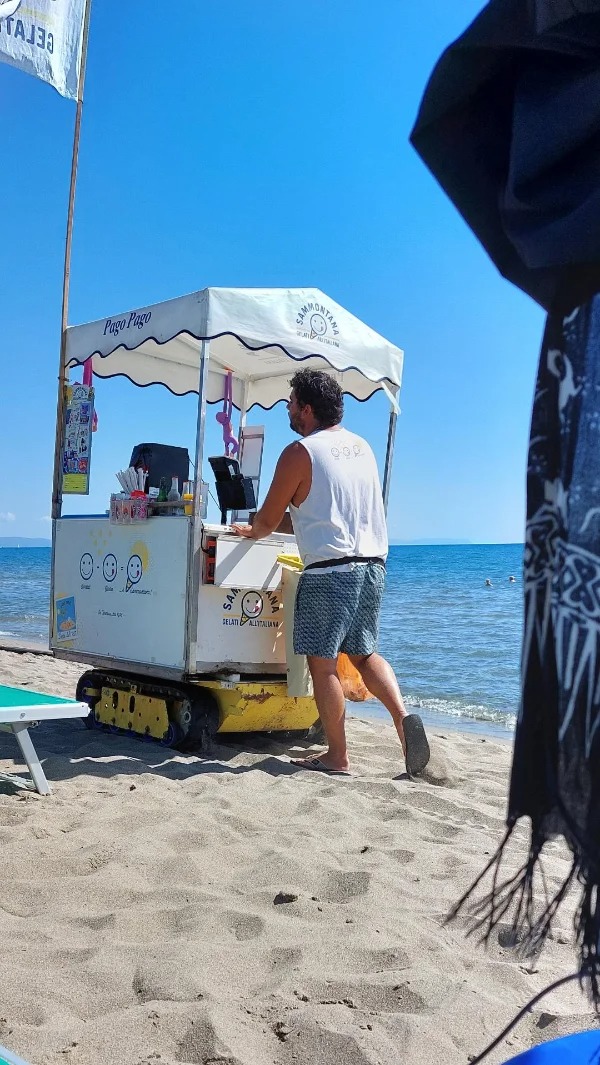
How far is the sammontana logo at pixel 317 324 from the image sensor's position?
504 centimetres

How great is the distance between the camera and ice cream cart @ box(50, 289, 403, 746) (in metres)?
4.71

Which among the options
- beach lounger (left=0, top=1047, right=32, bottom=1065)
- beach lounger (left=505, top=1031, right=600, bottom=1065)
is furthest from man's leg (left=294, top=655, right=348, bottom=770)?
beach lounger (left=505, top=1031, right=600, bottom=1065)

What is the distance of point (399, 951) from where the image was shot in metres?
2.26

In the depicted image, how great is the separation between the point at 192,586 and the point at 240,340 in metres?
1.37

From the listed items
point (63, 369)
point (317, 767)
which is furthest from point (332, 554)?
point (63, 369)

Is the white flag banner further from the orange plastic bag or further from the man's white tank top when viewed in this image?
the orange plastic bag

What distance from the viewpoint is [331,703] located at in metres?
4.39

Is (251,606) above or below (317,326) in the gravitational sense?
below

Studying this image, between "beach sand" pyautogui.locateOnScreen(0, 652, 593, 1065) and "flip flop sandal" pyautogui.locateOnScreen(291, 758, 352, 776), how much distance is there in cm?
28

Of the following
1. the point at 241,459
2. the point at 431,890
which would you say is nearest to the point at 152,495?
the point at 241,459

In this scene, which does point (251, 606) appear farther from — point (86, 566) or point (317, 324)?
point (317, 324)

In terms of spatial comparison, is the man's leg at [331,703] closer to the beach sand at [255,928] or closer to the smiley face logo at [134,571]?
the beach sand at [255,928]

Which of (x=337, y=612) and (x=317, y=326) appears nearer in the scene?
(x=337, y=612)

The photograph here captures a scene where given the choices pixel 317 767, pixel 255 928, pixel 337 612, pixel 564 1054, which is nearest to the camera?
pixel 564 1054
